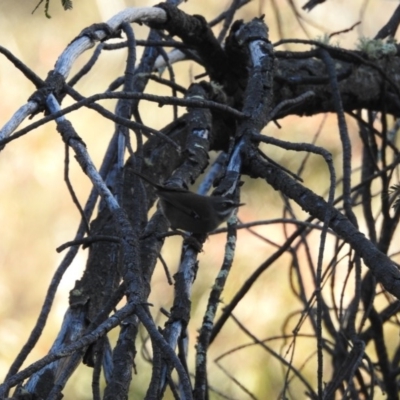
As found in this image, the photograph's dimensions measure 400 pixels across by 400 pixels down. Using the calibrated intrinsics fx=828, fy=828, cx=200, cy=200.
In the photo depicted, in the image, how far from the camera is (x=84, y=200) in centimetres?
447

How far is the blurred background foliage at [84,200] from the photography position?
3971 mm

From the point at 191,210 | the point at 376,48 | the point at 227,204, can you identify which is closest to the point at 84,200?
the point at 376,48

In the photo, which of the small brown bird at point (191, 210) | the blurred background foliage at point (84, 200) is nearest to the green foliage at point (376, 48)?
the blurred background foliage at point (84, 200)

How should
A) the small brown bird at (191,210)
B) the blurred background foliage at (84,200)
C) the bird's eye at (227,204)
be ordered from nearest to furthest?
the bird's eye at (227,204)
the small brown bird at (191,210)
the blurred background foliage at (84,200)

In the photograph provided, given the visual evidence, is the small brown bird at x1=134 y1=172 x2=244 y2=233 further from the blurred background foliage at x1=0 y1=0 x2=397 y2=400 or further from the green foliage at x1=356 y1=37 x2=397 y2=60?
the blurred background foliage at x1=0 y1=0 x2=397 y2=400

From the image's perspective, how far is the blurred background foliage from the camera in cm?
397

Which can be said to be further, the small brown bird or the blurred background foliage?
the blurred background foliage

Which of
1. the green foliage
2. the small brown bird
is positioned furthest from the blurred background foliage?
the small brown bird

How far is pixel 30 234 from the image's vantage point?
443cm

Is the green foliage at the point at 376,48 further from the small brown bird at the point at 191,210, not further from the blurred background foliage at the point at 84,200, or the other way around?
the small brown bird at the point at 191,210

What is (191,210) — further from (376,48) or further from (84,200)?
(84,200)

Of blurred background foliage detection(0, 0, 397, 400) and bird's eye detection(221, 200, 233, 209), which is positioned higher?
blurred background foliage detection(0, 0, 397, 400)

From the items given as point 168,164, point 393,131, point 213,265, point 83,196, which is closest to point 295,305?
point 213,265

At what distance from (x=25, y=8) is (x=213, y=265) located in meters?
1.91
